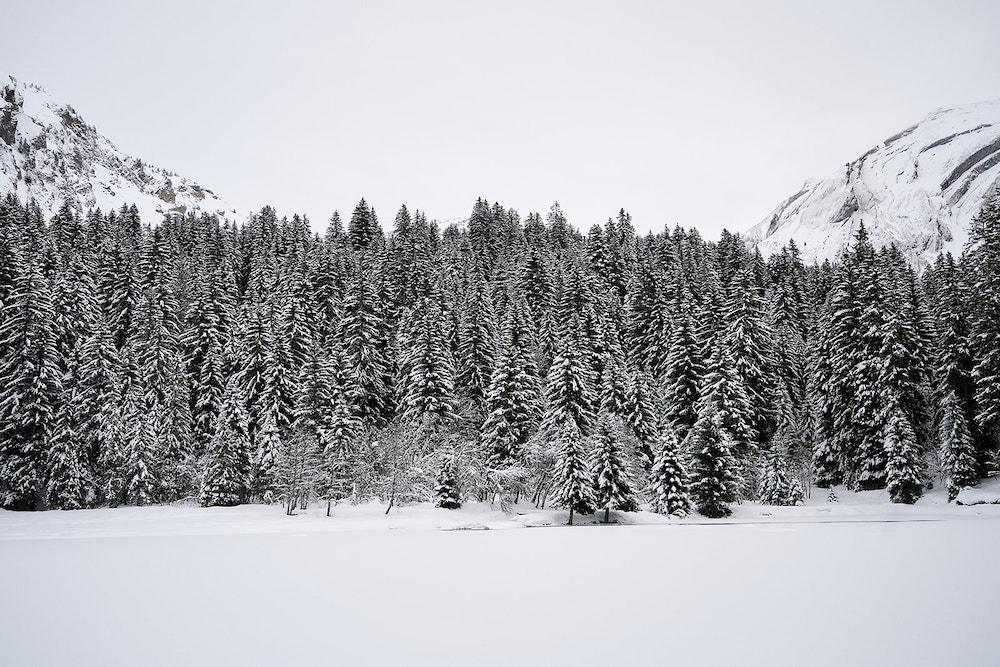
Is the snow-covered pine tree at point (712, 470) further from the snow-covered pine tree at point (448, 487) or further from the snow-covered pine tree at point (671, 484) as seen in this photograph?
the snow-covered pine tree at point (448, 487)

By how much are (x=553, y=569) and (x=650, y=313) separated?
5542 centimetres

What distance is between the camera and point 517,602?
6551mm

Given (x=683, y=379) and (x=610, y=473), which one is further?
(x=683, y=379)

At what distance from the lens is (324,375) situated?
4250 centimetres

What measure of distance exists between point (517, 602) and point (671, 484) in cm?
2909

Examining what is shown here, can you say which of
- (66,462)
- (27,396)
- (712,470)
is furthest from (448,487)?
(27,396)

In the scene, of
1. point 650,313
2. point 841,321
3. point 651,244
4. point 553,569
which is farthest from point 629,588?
point 651,244

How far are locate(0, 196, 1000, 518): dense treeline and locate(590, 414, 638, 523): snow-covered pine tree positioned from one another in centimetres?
14

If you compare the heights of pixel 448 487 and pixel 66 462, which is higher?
pixel 66 462

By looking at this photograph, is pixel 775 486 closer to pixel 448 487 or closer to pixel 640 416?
pixel 640 416

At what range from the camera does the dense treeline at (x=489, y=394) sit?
3234 cm

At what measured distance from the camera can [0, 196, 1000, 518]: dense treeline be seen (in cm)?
3234

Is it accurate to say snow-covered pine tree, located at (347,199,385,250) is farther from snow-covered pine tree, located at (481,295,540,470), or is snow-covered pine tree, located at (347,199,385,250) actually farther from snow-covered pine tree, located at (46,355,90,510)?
snow-covered pine tree, located at (46,355,90,510)

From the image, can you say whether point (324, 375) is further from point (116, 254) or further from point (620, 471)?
point (116, 254)
